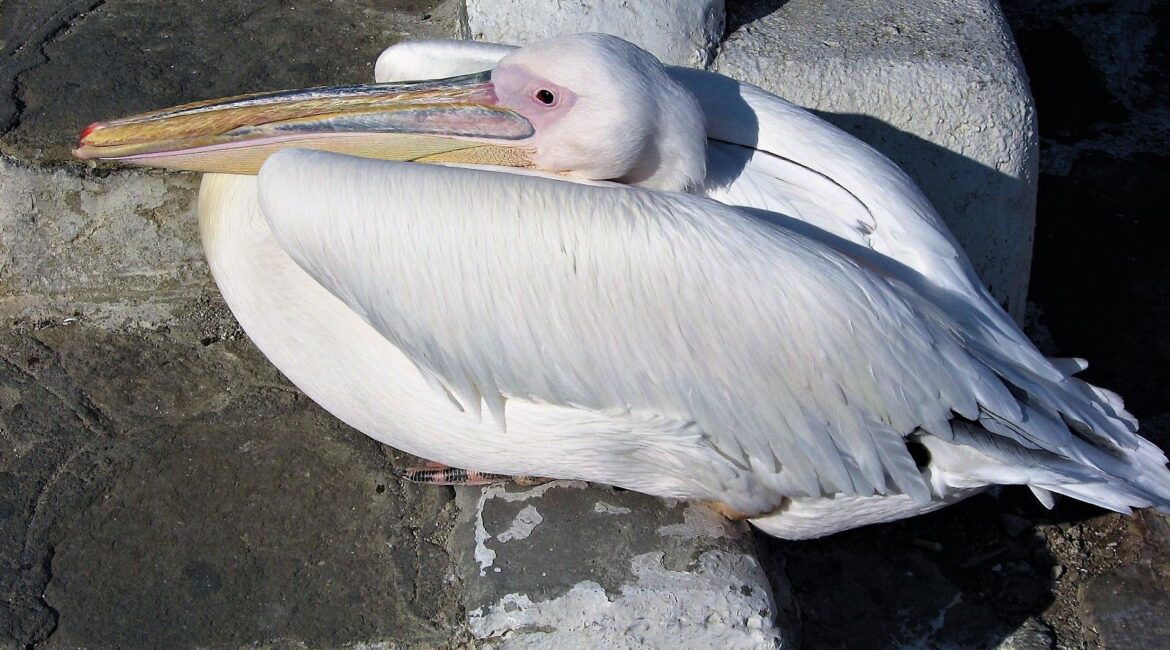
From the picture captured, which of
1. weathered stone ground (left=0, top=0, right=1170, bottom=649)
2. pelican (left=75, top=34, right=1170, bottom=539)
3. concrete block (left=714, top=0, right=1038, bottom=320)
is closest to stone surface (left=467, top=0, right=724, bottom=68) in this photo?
concrete block (left=714, top=0, right=1038, bottom=320)

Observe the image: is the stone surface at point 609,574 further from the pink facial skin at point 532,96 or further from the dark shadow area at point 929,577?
the pink facial skin at point 532,96

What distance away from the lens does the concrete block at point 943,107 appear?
2707 mm

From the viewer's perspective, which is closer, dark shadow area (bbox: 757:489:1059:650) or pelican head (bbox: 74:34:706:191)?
pelican head (bbox: 74:34:706:191)

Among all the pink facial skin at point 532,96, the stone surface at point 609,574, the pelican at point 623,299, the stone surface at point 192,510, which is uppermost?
the pink facial skin at point 532,96

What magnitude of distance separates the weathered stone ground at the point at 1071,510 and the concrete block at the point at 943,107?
483mm

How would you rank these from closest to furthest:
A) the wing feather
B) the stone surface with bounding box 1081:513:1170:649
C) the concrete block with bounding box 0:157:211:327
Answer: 1. the wing feather
2. the stone surface with bounding box 1081:513:1170:649
3. the concrete block with bounding box 0:157:211:327

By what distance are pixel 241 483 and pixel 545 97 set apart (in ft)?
3.43

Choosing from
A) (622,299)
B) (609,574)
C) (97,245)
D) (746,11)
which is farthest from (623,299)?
(97,245)

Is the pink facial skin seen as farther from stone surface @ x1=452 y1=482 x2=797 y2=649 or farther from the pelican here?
stone surface @ x1=452 y1=482 x2=797 y2=649

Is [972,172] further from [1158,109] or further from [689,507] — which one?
[1158,109]

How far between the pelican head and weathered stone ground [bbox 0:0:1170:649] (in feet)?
2.12

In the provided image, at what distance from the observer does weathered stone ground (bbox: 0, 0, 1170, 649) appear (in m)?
2.30

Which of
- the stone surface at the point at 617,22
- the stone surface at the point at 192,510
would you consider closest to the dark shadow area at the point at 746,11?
the stone surface at the point at 617,22

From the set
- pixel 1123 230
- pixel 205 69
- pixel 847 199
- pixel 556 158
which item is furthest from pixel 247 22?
pixel 1123 230
